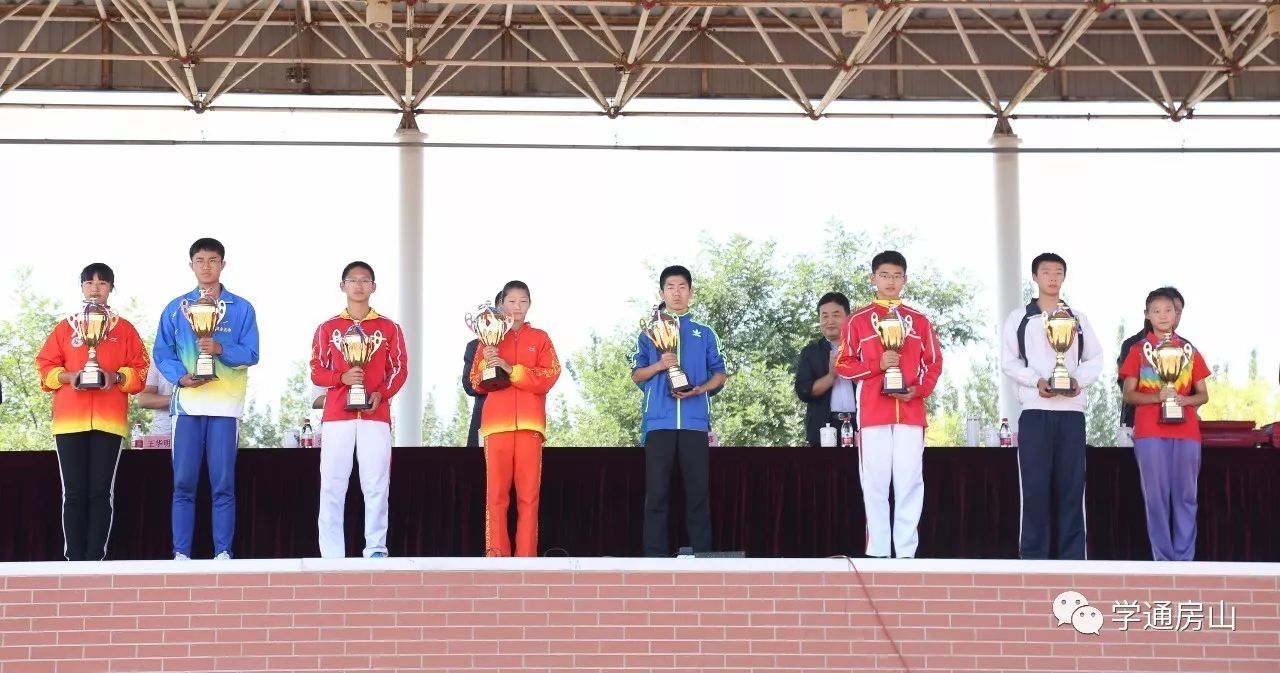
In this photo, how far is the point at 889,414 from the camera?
6.97 metres

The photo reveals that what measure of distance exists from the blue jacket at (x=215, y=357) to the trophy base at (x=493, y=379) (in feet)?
4.00

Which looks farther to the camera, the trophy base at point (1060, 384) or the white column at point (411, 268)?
the white column at point (411, 268)

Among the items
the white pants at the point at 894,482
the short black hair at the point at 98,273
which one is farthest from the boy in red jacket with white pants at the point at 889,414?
the short black hair at the point at 98,273

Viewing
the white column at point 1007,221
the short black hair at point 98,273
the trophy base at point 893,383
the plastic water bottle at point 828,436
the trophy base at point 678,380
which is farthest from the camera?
the white column at point 1007,221

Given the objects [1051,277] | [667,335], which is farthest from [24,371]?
[1051,277]

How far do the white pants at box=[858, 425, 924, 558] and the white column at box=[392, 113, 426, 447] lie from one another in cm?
757

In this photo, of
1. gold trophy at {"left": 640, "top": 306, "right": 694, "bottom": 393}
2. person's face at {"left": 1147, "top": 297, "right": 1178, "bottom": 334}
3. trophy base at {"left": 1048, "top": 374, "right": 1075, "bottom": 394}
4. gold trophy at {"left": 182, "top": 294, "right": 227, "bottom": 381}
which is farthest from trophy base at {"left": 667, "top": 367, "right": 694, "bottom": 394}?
person's face at {"left": 1147, "top": 297, "right": 1178, "bottom": 334}

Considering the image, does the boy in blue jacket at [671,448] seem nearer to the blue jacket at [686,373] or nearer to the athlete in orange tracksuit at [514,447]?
the blue jacket at [686,373]

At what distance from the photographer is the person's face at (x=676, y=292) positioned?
7.45 metres

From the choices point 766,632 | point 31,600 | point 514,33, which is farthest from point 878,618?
point 514,33

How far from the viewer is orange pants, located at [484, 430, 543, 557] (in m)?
7.20

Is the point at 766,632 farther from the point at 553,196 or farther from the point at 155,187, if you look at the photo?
the point at 155,187

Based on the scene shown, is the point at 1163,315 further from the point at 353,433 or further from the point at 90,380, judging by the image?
the point at 90,380

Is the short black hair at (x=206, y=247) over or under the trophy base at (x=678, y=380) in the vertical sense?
over
